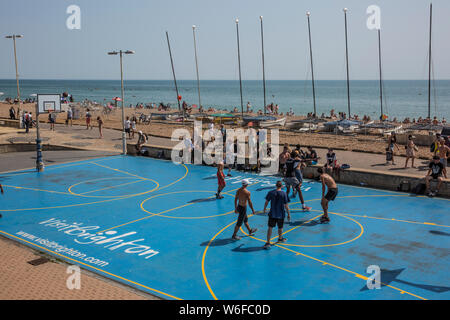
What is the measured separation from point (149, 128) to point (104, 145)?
406 inches

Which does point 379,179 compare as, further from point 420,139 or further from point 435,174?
point 420,139

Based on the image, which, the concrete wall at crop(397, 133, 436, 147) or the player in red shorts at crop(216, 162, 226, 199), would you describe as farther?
the concrete wall at crop(397, 133, 436, 147)

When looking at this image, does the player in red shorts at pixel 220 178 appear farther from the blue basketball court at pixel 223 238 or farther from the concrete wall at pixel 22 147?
the concrete wall at pixel 22 147

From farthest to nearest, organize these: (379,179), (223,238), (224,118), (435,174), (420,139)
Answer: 1. (224,118)
2. (420,139)
3. (379,179)
4. (435,174)
5. (223,238)

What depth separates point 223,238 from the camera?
13375 millimetres

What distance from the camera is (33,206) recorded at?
1675cm

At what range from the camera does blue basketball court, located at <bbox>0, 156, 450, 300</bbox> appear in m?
10.4

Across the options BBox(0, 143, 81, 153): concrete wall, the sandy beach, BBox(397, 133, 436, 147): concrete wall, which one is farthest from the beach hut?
BBox(0, 143, 81, 153): concrete wall

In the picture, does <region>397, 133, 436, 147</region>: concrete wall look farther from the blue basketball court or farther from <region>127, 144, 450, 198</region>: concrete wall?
the blue basketball court

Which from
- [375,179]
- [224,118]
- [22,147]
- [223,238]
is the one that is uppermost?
[224,118]

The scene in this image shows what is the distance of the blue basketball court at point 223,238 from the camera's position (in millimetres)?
10352

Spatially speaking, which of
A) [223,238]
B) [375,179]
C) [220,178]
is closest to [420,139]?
[375,179]
